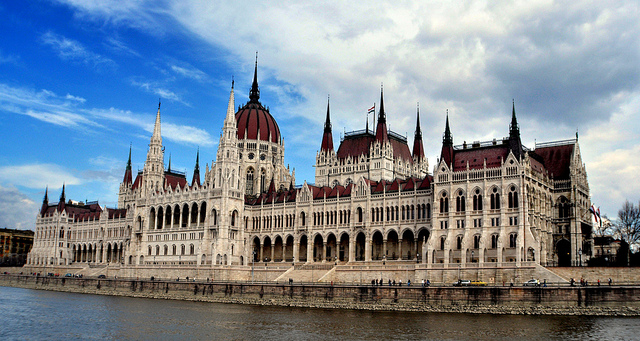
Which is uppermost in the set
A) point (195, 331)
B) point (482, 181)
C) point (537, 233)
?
point (482, 181)

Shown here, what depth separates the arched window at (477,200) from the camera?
90037 mm

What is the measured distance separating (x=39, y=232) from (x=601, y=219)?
123 m

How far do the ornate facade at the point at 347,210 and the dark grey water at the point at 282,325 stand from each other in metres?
21.6

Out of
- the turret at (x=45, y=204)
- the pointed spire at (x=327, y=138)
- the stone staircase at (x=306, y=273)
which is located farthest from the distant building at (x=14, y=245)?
the stone staircase at (x=306, y=273)

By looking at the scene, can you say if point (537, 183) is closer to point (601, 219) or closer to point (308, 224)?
point (601, 219)

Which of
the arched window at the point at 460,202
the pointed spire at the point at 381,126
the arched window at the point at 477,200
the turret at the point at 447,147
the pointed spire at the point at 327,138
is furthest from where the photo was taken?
the pointed spire at the point at 327,138

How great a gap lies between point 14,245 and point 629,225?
534 feet

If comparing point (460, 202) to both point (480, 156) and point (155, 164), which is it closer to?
point (480, 156)

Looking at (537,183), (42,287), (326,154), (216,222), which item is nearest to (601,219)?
(537,183)

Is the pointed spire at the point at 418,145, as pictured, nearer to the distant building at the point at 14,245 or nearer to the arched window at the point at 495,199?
the arched window at the point at 495,199

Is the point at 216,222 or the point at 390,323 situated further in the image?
the point at 216,222

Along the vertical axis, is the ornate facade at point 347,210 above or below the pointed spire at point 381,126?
below

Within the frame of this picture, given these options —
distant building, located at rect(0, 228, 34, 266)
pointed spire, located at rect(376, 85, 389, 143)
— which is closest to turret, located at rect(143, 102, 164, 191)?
pointed spire, located at rect(376, 85, 389, 143)

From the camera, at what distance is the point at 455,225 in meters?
91.2
